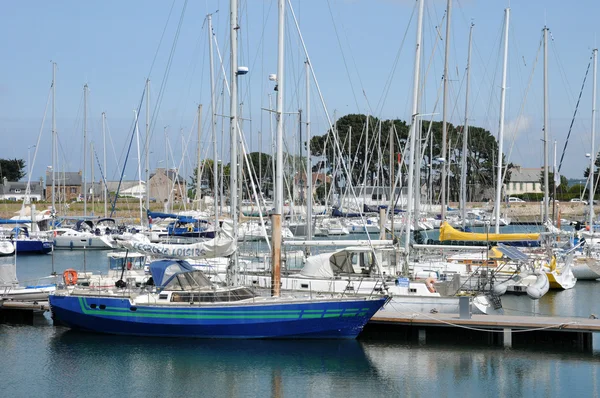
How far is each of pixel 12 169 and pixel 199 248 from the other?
149367 mm

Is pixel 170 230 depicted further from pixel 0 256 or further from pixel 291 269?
pixel 291 269

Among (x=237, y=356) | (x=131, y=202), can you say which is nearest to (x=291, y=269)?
(x=237, y=356)

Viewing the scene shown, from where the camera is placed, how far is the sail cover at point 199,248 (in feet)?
104

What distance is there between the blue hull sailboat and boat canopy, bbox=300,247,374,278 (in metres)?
3.95

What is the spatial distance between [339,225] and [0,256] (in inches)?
1243

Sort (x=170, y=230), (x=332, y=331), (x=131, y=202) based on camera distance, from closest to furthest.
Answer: (x=332, y=331) → (x=170, y=230) → (x=131, y=202)

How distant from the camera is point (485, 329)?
30891 millimetres

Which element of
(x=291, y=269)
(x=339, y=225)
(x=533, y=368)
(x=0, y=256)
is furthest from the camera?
(x=339, y=225)

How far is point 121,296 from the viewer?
3128 centimetres

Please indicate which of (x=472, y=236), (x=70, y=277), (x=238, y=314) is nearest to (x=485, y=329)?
(x=238, y=314)

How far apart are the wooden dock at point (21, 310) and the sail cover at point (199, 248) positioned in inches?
215

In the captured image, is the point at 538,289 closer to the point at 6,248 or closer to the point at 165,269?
the point at 165,269

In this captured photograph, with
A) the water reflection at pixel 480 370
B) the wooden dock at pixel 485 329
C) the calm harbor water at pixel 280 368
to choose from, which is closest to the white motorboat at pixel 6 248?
the calm harbor water at pixel 280 368

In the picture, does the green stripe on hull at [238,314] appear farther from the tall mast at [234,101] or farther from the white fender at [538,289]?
the white fender at [538,289]
